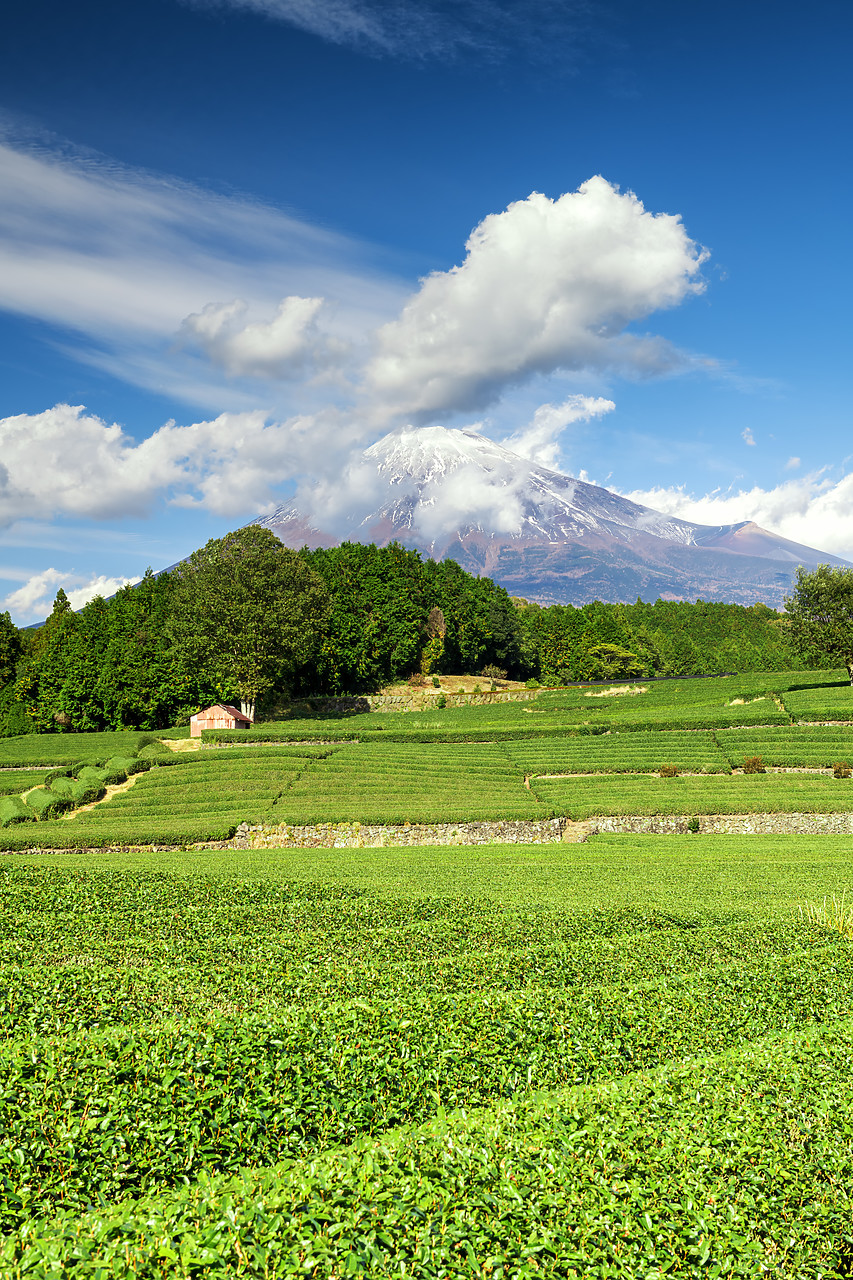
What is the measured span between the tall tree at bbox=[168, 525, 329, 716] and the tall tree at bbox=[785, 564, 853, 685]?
40.4 meters

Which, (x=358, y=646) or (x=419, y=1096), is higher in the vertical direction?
(x=358, y=646)

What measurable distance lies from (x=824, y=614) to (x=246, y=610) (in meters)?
47.3

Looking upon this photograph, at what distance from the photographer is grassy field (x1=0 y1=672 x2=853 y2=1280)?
15.5 feet

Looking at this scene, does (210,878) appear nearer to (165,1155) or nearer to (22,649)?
(165,1155)

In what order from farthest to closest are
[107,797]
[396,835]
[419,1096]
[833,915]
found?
[107,797] → [396,835] → [833,915] → [419,1096]

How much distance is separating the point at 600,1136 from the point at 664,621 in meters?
116

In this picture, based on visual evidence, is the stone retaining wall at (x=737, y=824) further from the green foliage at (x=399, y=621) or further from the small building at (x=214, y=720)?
the green foliage at (x=399, y=621)

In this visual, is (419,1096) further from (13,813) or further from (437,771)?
(437,771)

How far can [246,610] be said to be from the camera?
5216 centimetres

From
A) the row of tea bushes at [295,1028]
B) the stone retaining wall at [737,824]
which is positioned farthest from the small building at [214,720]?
the row of tea bushes at [295,1028]

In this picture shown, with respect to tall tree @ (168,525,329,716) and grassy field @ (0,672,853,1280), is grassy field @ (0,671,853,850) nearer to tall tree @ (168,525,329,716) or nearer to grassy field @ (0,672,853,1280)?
tall tree @ (168,525,329,716)

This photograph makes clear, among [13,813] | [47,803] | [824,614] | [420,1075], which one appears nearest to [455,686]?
[824,614]

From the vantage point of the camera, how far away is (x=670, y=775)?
39.3 metres

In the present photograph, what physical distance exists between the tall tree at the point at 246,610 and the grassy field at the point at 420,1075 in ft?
112
